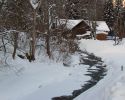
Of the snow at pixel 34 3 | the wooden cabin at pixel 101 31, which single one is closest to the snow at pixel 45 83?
the snow at pixel 34 3

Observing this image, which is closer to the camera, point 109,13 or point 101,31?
point 101,31

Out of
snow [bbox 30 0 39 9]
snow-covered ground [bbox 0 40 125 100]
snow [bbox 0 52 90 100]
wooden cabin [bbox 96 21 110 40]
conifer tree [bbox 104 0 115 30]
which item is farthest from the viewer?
conifer tree [bbox 104 0 115 30]

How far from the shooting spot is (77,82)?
1953cm

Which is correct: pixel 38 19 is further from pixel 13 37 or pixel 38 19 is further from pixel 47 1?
pixel 13 37

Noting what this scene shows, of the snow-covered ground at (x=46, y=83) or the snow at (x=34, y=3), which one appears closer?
the snow-covered ground at (x=46, y=83)

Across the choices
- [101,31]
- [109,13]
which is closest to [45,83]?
[101,31]

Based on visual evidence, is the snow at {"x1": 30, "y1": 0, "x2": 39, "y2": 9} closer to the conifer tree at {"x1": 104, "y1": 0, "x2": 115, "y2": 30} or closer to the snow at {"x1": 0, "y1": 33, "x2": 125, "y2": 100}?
the snow at {"x1": 0, "y1": 33, "x2": 125, "y2": 100}

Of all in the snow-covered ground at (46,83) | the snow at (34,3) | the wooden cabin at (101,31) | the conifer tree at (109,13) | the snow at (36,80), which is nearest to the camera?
the snow-covered ground at (46,83)

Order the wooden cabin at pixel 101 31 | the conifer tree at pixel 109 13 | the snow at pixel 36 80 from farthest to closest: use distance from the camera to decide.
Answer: the conifer tree at pixel 109 13
the wooden cabin at pixel 101 31
the snow at pixel 36 80

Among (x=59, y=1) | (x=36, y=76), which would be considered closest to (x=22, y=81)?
(x=36, y=76)

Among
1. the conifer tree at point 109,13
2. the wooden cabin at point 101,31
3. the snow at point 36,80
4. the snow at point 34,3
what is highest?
the conifer tree at point 109,13

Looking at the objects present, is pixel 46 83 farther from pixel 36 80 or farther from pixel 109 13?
pixel 109 13

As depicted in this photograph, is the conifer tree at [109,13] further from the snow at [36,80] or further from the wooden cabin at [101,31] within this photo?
the snow at [36,80]

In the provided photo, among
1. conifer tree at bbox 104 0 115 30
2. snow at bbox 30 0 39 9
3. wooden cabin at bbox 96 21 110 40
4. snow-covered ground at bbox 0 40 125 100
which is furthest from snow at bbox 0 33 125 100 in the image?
conifer tree at bbox 104 0 115 30
